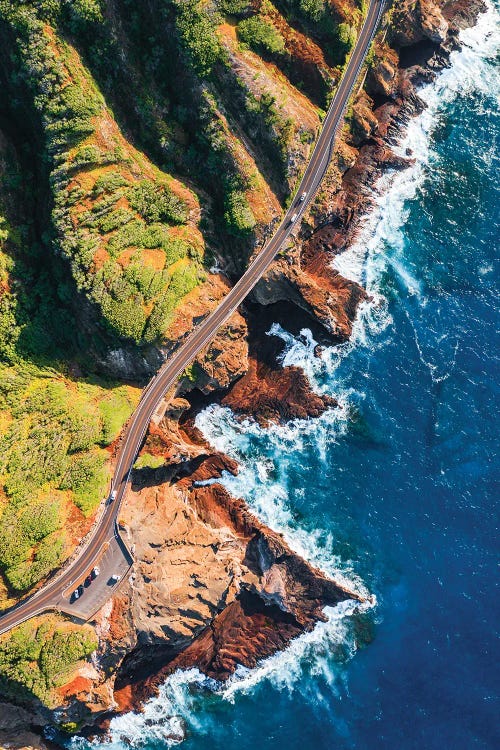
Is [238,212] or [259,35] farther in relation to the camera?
[238,212]

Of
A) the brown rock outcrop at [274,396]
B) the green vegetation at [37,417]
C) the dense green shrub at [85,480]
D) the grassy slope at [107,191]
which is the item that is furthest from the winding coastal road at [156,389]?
the brown rock outcrop at [274,396]

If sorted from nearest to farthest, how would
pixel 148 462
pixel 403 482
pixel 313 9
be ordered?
pixel 313 9
pixel 148 462
pixel 403 482

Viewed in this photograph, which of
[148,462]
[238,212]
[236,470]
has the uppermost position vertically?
[238,212]

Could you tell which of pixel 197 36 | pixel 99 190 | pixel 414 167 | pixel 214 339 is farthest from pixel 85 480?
pixel 414 167

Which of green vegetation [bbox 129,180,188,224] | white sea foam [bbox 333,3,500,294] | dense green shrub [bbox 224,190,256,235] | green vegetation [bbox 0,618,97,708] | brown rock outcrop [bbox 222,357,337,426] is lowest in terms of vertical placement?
green vegetation [bbox 0,618,97,708]

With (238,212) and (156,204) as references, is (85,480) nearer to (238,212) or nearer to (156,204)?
(156,204)

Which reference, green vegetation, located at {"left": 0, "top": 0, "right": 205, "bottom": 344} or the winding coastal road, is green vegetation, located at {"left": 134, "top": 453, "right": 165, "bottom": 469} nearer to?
the winding coastal road

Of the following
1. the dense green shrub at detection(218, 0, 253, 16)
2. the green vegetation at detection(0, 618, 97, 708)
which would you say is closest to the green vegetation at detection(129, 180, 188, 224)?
the dense green shrub at detection(218, 0, 253, 16)
